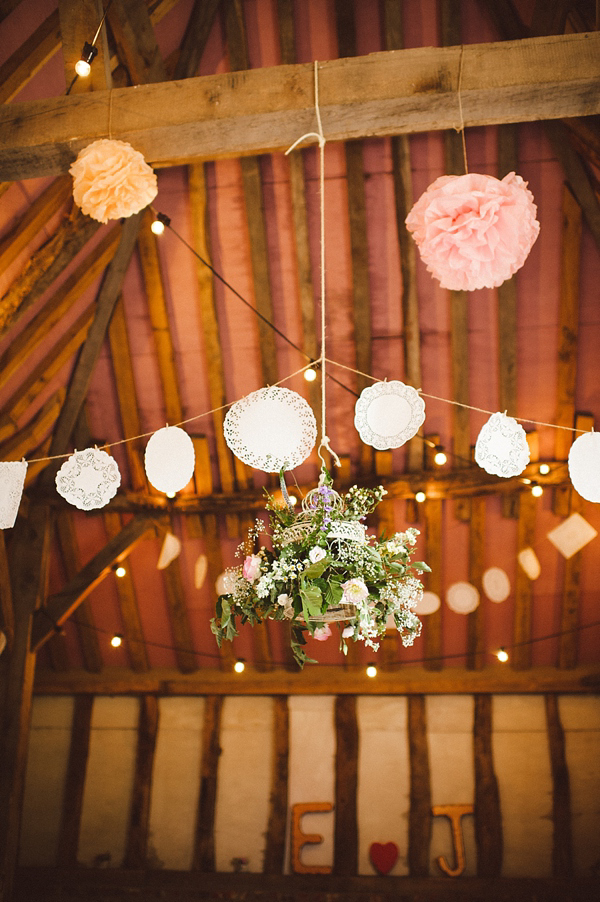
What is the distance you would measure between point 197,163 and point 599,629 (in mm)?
4711

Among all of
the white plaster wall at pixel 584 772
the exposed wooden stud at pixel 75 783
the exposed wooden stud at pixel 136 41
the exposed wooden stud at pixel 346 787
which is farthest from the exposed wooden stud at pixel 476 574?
the exposed wooden stud at pixel 136 41

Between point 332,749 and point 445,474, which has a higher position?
point 445,474

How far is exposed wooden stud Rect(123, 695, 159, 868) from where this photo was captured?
18.5 feet

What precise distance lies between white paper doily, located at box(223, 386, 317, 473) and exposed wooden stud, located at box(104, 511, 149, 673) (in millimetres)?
3233

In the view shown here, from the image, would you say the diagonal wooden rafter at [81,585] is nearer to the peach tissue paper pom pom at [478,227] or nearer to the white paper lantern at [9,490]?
the white paper lantern at [9,490]

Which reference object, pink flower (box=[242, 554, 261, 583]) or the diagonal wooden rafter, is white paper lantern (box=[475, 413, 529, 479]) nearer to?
pink flower (box=[242, 554, 261, 583])

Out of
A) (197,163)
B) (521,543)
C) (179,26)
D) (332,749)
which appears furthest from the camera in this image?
(332,749)

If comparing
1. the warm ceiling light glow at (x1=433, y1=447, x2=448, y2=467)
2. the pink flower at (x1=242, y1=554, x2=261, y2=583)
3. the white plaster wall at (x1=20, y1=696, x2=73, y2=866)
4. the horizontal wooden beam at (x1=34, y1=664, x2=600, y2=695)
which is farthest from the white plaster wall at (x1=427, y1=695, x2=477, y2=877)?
the pink flower at (x1=242, y1=554, x2=261, y2=583)

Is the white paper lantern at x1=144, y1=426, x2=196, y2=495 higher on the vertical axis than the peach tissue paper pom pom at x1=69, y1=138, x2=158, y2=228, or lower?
lower

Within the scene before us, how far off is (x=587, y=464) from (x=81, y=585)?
145 inches

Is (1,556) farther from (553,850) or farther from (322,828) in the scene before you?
(553,850)

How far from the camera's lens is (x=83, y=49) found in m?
2.52

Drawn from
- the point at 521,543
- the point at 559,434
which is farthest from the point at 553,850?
the point at 559,434

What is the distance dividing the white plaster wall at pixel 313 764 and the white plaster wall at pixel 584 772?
1.93 metres
